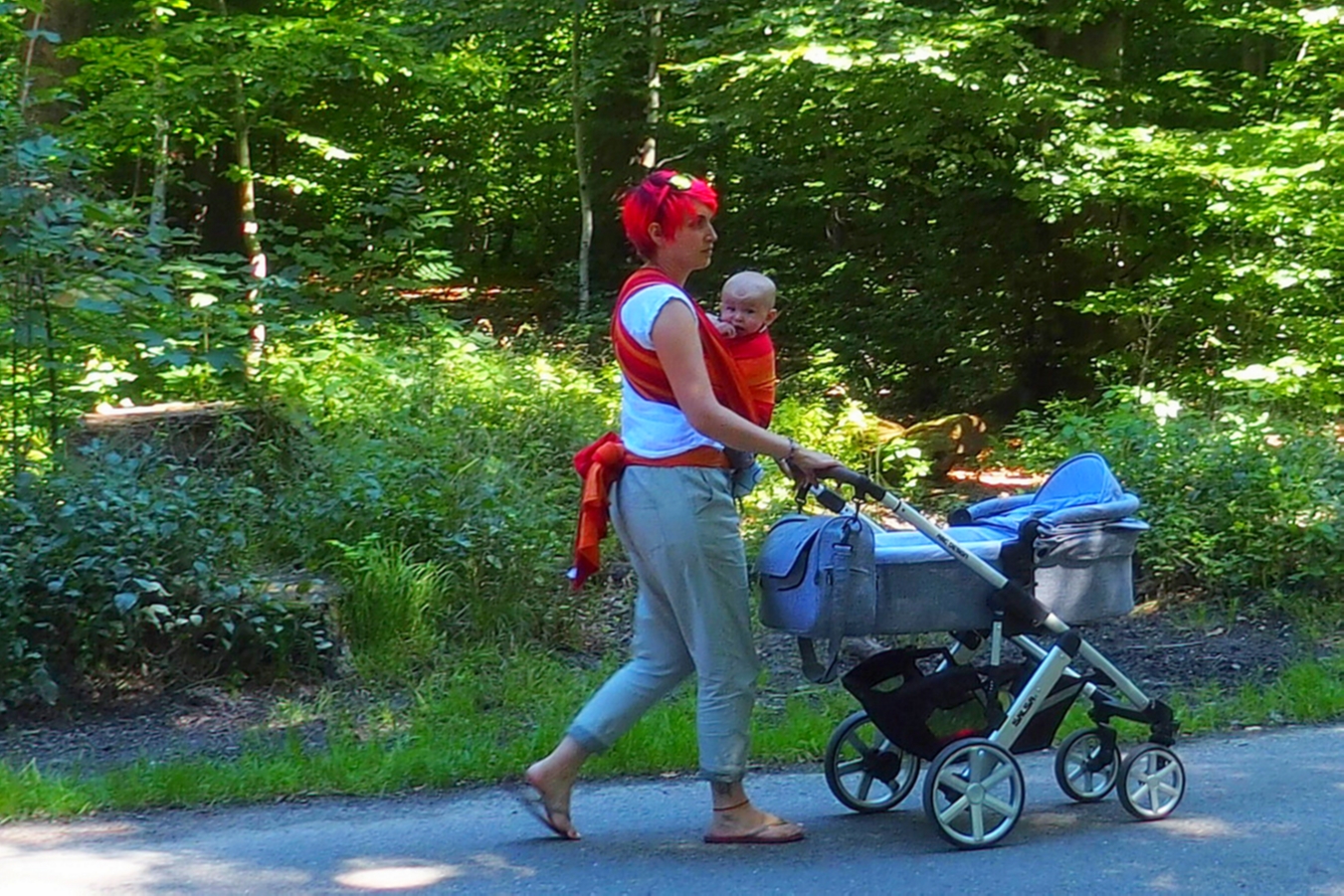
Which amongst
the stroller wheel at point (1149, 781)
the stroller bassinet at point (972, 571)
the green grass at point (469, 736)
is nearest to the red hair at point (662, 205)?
the stroller bassinet at point (972, 571)

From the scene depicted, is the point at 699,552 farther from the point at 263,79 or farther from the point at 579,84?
the point at 579,84

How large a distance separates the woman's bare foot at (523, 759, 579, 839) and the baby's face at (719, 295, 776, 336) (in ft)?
4.93

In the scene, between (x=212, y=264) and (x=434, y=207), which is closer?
(x=212, y=264)

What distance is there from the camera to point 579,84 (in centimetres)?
1441

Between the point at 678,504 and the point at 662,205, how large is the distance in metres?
0.91

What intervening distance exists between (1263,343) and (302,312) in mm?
7541

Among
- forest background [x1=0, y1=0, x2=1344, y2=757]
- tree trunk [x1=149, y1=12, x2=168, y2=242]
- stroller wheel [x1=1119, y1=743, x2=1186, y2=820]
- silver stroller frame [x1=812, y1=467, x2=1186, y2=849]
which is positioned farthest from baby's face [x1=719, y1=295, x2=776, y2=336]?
tree trunk [x1=149, y1=12, x2=168, y2=242]

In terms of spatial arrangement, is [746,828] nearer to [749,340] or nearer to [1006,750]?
[1006,750]

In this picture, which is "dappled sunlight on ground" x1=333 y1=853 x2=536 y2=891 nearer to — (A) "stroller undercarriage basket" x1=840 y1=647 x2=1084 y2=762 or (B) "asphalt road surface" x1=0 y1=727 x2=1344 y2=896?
(B) "asphalt road surface" x1=0 y1=727 x2=1344 y2=896

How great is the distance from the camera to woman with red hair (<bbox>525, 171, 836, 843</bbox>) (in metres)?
4.44

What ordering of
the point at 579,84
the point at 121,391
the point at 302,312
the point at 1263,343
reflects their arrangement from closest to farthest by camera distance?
1. the point at 121,391
2. the point at 302,312
3. the point at 1263,343
4. the point at 579,84

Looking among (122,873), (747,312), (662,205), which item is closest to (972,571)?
(747,312)

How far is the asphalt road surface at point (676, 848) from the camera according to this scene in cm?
439

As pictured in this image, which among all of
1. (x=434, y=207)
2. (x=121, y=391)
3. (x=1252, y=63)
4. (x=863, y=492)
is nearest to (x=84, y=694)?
(x=121, y=391)
